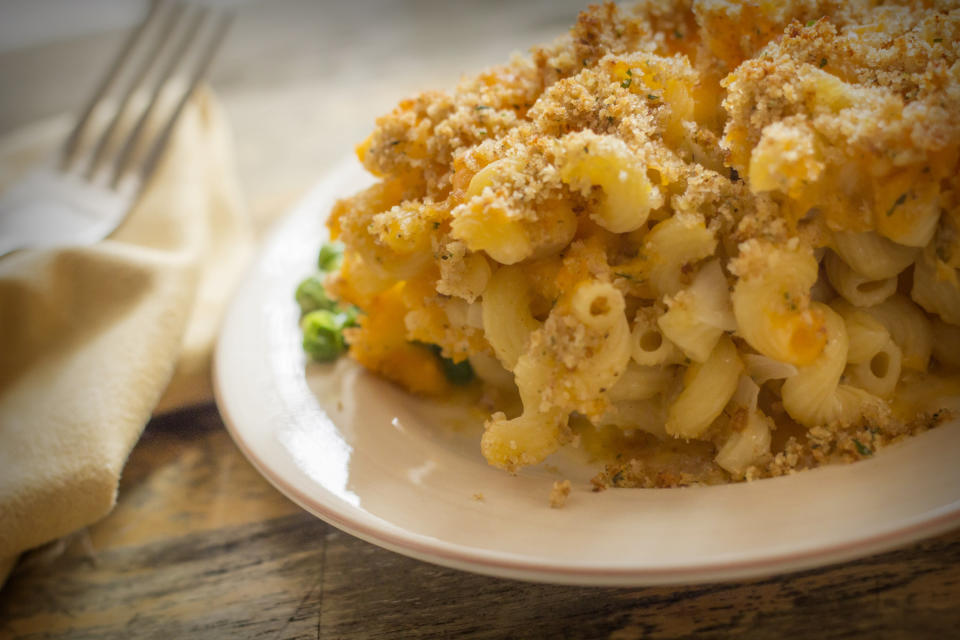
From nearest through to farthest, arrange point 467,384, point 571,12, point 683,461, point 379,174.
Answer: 1. point 683,461
2. point 379,174
3. point 467,384
4. point 571,12

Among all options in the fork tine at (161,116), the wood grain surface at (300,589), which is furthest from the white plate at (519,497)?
the fork tine at (161,116)

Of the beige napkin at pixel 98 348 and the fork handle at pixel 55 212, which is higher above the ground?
the fork handle at pixel 55 212

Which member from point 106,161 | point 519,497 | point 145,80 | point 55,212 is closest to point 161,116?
point 145,80

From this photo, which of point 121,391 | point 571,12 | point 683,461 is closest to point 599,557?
point 683,461

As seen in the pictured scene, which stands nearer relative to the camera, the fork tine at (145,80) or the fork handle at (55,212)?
the fork handle at (55,212)

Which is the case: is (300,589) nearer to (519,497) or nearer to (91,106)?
(519,497)

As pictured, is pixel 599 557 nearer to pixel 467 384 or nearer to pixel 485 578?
pixel 485 578

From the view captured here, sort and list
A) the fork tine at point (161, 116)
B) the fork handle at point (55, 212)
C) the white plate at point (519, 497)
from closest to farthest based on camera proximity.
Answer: the white plate at point (519, 497) → the fork handle at point (55, 212) → the fork tine at point (161, 116)

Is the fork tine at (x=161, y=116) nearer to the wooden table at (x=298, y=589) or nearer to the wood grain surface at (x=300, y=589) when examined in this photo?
the wooden table at (x=298, y=589)
